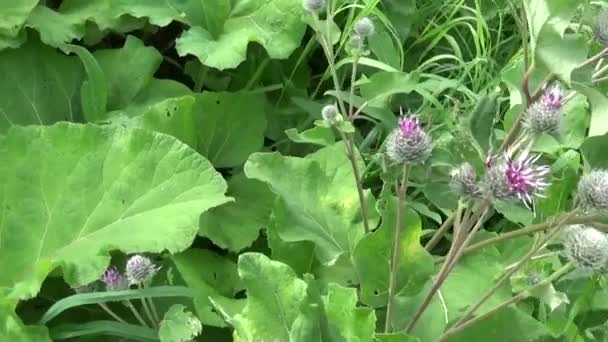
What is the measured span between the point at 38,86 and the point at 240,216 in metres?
0.55

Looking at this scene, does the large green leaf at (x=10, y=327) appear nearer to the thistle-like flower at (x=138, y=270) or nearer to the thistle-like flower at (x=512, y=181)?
the thistle-like flower at (x=138, y=270)

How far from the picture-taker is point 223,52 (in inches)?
74.1

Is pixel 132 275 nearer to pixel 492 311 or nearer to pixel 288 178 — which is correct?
pixel 288 178

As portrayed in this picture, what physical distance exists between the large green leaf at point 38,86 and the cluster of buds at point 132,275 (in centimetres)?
48

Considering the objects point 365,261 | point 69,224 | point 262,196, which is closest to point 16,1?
point 69,224

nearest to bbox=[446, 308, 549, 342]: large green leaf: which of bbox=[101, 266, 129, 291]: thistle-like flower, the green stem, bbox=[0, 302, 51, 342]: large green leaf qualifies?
bbox=[101, 266, 129, 291]: thistle-like flower

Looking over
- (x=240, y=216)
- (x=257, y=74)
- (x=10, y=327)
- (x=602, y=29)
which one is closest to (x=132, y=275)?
(x=10, y=327)

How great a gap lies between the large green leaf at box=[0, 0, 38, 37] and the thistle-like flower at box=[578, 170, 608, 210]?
1217 millimetres

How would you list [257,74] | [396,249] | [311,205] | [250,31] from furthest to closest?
[257,74] → [250,31] → [311,205] → [396,249]

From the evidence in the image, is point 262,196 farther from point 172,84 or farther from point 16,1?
point 16,1

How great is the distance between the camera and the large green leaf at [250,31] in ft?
6.21

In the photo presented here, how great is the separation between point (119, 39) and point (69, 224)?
0.70 m

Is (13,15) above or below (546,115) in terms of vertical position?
below

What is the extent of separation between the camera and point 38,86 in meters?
1.90
